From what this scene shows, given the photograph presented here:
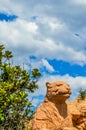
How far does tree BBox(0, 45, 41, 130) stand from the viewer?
44.4ft

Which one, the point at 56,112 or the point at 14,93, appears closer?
the point at 14,93

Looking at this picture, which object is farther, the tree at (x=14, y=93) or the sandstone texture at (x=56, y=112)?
the sandstone texture at (x=56, y=112)

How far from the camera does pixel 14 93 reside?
581 inches

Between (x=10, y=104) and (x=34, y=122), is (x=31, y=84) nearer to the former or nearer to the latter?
(x=10, y=104)

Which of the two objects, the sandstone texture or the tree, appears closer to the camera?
the tree

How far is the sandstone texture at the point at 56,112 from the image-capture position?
2700 centimetres

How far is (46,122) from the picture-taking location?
27.2 meters

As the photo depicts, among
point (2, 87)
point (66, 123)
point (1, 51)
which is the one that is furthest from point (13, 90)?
point (66, 123)

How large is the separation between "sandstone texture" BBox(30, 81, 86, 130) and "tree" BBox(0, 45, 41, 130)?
1126 cm

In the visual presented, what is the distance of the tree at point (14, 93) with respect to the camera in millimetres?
13539

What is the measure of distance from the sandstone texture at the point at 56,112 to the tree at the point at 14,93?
37.0 ft

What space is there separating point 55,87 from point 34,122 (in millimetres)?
2795

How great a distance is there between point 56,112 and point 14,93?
13.6m

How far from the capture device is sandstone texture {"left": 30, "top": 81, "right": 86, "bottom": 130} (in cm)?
2700
